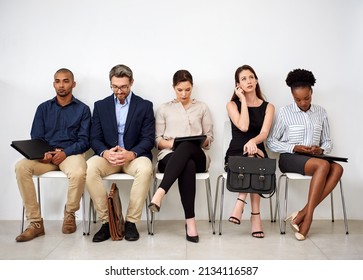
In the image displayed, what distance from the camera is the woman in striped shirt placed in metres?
3.75

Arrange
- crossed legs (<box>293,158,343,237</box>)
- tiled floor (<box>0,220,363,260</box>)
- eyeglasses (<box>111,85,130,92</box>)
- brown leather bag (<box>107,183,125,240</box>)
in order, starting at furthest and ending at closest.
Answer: eyeglasses (<box>111,85,130,92</box>), crossed legs (<box>293,158,343,237</box>), brown leather bag (<box>107,183,125,240</box>), tiled floor (<box>0,220,363,260</box>)

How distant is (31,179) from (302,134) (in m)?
2.23

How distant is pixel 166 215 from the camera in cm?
430

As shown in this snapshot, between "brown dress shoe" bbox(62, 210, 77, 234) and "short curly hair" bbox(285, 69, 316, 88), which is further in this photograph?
"short curly hair" bbox(285, 69, 316, 88)

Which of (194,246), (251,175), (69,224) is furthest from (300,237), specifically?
(69,224)

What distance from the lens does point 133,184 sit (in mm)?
3697

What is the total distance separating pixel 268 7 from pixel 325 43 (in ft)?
1.97

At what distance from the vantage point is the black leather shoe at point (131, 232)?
3.57m

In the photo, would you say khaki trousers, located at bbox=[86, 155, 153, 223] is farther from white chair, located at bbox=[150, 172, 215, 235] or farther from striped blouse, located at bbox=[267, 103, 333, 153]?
striped blouse, located at bbox=[267, 103, 333, 153]

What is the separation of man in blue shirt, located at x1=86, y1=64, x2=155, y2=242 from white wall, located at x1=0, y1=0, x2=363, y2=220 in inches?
11.6

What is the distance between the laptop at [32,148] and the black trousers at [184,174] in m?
1.00

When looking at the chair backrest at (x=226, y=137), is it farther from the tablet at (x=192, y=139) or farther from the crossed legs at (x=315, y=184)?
the crossed legs at (x=315, y=184)

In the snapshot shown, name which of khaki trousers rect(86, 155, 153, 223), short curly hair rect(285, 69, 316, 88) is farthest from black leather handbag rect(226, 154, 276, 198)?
short curly hair rect(285, 69, 316, 88)
